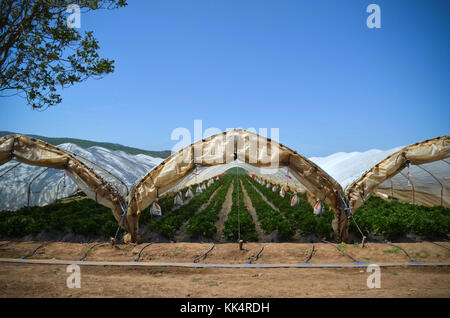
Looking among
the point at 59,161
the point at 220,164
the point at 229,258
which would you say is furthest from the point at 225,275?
the point at 59,161

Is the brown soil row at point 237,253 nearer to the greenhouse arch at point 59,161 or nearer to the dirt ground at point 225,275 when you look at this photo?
the dirt ground at point 225,275

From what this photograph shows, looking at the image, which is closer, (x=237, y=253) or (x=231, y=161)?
(x=237, y=253)

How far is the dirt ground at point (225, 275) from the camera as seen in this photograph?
14.9 ft

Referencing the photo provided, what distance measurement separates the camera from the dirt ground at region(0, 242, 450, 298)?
4.54 metres

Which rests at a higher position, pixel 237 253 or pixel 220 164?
pixel 220 164

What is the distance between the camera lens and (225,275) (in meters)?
5.49

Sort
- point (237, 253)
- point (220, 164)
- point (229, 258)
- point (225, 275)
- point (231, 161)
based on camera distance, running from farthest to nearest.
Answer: point (220, 164) < point (231, 161) < point (237, 253) < point (229, 258) < point (225, 275)

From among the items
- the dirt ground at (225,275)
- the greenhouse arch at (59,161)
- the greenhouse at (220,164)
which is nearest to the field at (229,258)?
the dirt ground at (225,275)

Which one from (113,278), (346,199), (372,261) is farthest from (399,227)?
(113,278)

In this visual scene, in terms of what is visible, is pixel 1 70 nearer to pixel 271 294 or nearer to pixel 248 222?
pixel 248 222

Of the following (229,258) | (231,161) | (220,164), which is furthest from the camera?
(220,164)

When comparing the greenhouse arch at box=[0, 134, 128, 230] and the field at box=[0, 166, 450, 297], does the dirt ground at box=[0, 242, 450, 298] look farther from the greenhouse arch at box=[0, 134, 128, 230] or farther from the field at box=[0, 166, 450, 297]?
the greenhouse arch at box=[0, 134, 128, 230]

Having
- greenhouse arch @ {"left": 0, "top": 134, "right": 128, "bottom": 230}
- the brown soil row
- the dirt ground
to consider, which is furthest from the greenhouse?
the dirt ground

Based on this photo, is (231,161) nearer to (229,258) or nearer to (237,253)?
(237,253)
